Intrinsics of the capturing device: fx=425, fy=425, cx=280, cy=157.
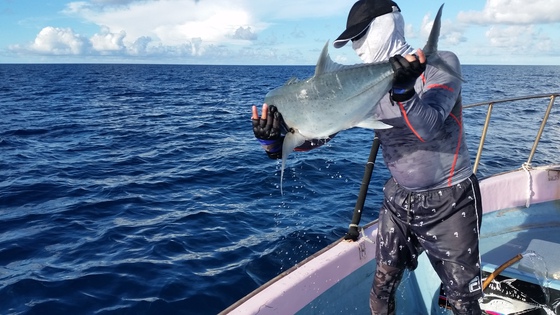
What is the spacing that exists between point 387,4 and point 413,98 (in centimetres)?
73

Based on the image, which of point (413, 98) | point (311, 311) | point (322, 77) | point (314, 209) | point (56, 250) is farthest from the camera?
point (314, 209)

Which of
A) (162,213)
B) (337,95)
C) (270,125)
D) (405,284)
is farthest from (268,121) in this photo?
(162,213)

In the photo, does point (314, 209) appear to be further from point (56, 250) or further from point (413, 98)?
point (413, 98)

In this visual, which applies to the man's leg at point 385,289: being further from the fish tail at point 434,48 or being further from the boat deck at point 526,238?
the fish tail at point 434,48

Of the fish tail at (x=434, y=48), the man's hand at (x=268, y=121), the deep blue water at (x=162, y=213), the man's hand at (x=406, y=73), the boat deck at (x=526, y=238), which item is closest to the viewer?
the man's hand at (x=406, y=73)

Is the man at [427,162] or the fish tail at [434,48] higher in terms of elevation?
the fish tail at [434,48]

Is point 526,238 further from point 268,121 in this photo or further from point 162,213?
point 162,213

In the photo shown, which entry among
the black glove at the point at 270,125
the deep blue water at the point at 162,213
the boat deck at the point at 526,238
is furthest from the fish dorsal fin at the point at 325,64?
the deep blue water at the point at 162,213

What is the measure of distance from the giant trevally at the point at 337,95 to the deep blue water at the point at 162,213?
4.17 m

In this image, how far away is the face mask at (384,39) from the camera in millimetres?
2754

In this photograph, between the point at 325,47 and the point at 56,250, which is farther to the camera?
the point at 56,250

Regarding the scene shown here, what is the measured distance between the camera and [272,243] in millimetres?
7867

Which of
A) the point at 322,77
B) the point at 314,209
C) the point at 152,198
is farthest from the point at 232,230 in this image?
the point at 322,77

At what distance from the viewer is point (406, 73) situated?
238 cm
